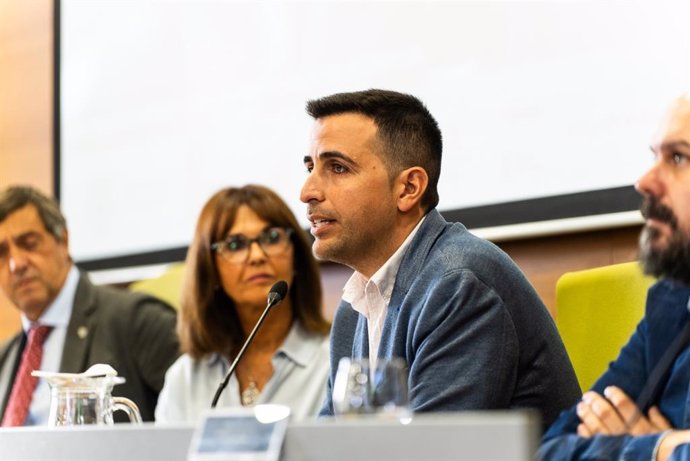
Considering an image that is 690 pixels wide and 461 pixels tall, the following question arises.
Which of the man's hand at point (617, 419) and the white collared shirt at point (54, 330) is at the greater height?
the man's hand at point (617, 419)

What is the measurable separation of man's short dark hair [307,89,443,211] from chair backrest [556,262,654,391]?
352 millimetres

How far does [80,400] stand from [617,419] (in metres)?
0.80

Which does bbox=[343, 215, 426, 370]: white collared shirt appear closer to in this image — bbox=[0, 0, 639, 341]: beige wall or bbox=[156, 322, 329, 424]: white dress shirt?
bbox=[156, 322, 329, 424]: white dress shirt

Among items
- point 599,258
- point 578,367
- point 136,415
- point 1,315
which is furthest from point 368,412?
point 1,315

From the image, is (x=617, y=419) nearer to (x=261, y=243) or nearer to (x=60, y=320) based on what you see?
(x=261, y=243)

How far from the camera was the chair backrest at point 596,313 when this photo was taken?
2.12 metres

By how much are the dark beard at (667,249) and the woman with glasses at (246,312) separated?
1.47 metres

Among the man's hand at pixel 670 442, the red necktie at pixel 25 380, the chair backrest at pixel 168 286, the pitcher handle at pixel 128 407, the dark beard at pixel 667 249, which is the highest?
the dark beard at pixel 667 249

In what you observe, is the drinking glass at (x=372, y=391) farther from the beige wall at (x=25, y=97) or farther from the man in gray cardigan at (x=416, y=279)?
the beige wall at (x=25, y=97)

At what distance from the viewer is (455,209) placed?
3.32 metres

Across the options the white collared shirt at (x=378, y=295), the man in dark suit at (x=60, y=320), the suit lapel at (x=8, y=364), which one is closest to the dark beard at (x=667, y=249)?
the white collared shirt at (x=378, y=295)

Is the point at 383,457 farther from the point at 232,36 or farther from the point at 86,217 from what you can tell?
the point at 86,217

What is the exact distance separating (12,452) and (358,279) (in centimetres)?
105

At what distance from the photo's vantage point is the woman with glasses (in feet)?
10.2
